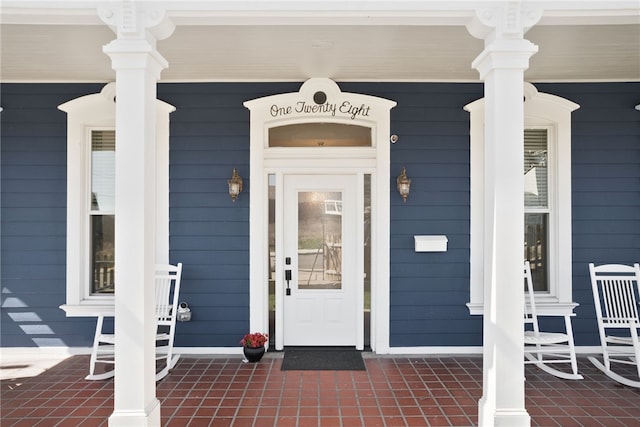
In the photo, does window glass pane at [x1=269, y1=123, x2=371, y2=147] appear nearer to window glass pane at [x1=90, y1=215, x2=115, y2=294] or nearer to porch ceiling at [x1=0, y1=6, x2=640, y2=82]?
porch ceiling at [x1=0, y1=6, x2=640, y2=82]

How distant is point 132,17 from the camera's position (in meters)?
2.62

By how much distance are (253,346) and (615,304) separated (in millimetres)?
3600

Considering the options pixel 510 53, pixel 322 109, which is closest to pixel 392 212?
pixel 322 109

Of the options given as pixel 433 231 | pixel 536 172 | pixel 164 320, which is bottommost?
pixel 164 320

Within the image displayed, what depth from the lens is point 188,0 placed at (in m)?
2.65

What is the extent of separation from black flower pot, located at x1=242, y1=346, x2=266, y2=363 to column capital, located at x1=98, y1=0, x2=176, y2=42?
2.87 metres

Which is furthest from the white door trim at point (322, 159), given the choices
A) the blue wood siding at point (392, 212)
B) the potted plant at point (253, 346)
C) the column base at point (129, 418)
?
the column base at point (129, 418)

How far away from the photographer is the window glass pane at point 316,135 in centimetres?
466

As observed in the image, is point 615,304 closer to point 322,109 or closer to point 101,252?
point 322,109

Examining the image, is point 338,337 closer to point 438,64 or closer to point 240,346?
point 240,346

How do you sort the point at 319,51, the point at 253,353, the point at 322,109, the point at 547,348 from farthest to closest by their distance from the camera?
the point at 322,109 < the point at 253,353 < the point at 547,348 < the point at 319,51

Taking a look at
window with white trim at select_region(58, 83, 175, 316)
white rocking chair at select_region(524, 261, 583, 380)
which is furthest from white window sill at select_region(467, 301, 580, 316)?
window with white trim at select_region(58, 83, 175, 316)

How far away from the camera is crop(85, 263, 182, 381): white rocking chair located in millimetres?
4082

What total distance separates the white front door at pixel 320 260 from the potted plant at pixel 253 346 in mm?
409
